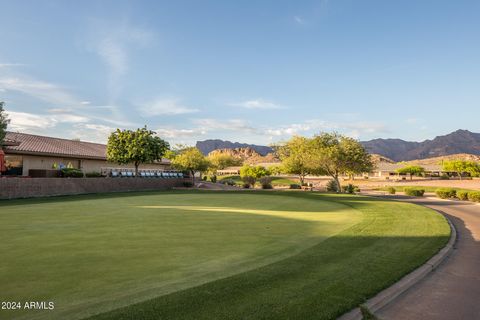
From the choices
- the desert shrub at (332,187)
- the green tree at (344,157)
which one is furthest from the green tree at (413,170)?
the green tree at (344,157)

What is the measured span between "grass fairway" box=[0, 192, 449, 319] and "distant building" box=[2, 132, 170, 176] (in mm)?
27683

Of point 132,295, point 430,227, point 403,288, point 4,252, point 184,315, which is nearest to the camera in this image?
point 184,315

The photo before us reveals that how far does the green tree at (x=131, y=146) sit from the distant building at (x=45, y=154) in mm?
3729

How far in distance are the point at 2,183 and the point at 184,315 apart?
3076 centimetres

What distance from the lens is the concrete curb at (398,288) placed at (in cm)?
546

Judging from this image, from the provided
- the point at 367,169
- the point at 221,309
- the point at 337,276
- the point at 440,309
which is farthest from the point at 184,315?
the point at 367,169

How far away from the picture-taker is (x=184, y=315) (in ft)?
16.2

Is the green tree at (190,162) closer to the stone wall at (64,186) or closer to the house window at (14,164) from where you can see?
the stone wall at (64,186)

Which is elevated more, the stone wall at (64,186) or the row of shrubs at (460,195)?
the stone wall at (64,186)

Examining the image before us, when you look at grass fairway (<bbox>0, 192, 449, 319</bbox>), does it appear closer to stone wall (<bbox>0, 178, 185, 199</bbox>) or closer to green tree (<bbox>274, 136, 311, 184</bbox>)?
stone wall (<bbox>0, 178, 185, 199</bbox>)

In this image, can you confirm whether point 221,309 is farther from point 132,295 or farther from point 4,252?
point 4,252

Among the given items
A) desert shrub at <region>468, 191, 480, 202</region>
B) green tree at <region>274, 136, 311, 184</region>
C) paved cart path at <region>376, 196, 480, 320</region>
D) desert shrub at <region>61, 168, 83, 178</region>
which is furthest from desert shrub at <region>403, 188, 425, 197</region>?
desert shrub at <region>61, 168, 83, 178</region>

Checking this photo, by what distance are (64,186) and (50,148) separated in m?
11.0

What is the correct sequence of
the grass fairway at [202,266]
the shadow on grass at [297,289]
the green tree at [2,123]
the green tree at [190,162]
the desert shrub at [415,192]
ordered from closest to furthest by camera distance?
the shadow on grass at [297,289] → the grass fairway at [202,266] → the green tree at [2,123] → the desert shrub at [415,192] → the green tree at [190,162]
